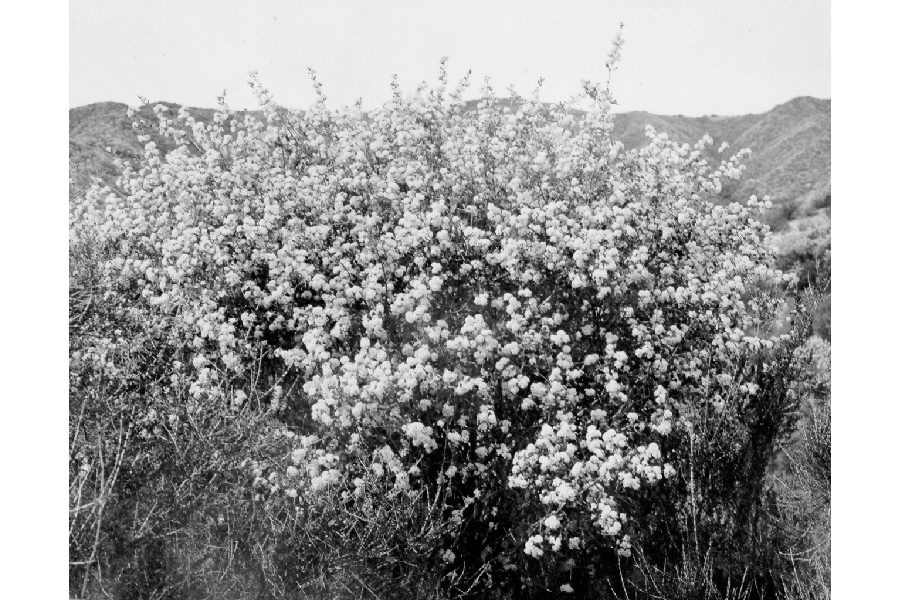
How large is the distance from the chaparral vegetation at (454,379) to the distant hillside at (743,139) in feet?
0.49

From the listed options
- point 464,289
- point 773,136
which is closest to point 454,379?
point 464,289

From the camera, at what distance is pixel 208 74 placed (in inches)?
225

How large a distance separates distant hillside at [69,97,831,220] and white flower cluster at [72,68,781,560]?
0.15m

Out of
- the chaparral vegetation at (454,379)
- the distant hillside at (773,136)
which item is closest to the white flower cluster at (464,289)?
the chaparral vegetation at (454,379)

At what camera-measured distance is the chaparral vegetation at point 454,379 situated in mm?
4652

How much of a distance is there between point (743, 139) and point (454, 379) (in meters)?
2.64

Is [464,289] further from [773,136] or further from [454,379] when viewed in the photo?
[773,136]

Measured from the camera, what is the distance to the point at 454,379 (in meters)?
4.77

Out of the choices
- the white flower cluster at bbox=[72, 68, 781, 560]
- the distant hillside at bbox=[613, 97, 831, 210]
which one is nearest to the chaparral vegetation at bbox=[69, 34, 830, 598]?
the white flower cluster at bbox=[72, 68, 781, 560]

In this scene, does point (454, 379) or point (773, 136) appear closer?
point (454, 379)

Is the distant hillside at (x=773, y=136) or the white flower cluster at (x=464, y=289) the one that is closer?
the white flower cluster at (x=464, y=289)

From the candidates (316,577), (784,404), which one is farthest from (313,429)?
(784,404)

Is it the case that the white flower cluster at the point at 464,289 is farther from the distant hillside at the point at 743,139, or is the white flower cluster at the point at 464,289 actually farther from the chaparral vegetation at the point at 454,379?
the distant hillside at the point at 743,139
